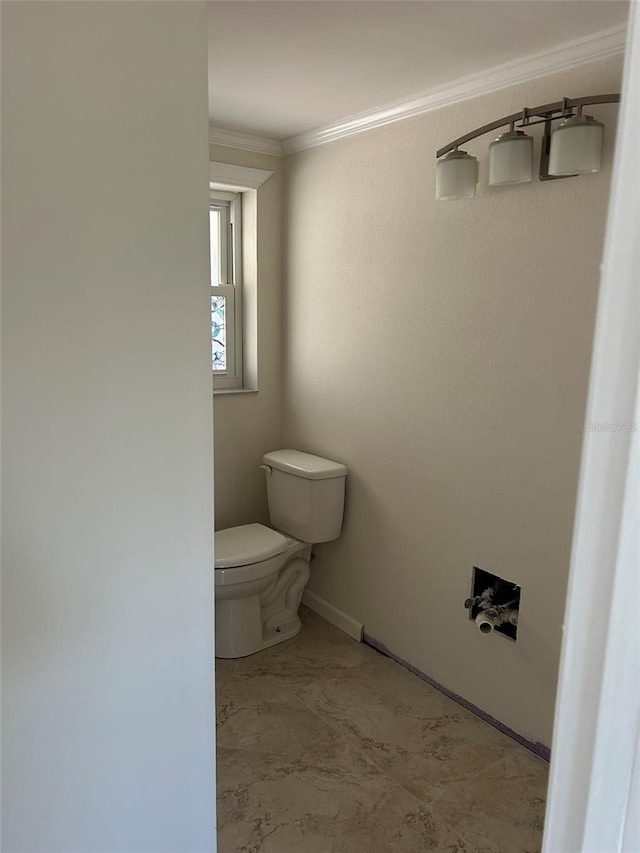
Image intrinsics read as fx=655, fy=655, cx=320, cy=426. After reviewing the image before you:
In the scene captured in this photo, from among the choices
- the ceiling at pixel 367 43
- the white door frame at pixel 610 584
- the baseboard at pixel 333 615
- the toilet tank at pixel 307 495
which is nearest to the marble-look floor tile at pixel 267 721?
the baseboard at pixel 333 615

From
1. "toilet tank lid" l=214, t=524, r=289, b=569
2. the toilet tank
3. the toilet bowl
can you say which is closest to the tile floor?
the toilet bowl

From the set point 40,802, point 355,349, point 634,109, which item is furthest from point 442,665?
point 634,109

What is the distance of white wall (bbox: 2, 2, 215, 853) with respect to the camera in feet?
3.27

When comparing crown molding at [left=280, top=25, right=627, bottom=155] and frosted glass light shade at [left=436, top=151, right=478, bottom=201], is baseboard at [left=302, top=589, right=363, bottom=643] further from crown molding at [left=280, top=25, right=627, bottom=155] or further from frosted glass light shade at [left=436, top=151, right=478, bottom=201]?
crown molding at [left=280, top=25, right=627, bottom=155]

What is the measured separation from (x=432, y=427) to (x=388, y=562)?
0.61 metres

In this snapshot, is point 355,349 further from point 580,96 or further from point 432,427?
point 580,96

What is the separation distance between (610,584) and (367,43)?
5.55ft

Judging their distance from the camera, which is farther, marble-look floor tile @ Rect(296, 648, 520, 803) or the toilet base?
the toilet base

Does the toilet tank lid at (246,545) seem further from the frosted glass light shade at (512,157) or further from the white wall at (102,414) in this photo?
the frosted glass light shade at (512,157)

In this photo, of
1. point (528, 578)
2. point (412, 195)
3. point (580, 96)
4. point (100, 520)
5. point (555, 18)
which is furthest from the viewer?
point (412, 195)

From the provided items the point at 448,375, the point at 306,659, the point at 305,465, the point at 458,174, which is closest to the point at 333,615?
the point at 306,659

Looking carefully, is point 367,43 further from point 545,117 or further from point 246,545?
point 246,545

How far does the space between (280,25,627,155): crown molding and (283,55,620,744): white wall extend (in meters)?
0.03

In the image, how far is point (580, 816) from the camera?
1.65ft
